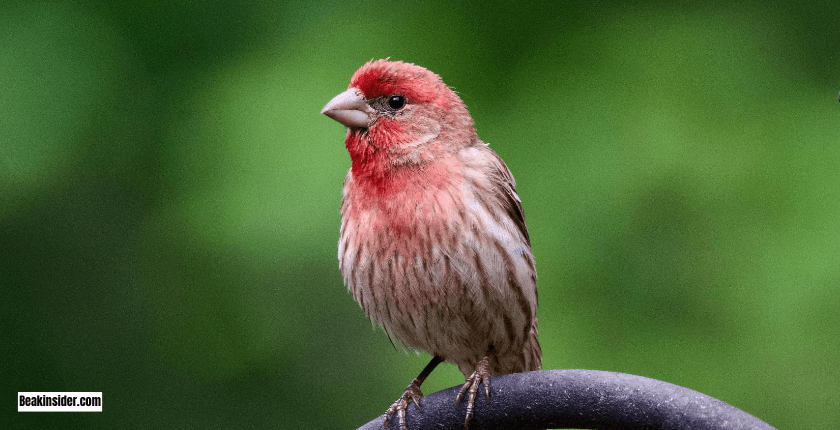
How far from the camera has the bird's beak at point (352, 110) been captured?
2.44 m

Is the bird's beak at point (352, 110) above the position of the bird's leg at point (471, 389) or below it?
above

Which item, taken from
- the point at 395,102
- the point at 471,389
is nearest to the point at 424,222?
the point at 395,102

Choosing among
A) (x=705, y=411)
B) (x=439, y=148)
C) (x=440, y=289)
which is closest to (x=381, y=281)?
(x=440, y=289)

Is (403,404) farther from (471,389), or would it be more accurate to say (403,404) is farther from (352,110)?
(352,110)

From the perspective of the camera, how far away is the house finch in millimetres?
2447

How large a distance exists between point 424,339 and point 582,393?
33.3 inches

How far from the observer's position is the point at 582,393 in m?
1.90

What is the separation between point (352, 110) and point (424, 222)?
34cm

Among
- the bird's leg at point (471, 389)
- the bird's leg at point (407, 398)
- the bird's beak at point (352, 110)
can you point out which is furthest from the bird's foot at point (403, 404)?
the bird's beak at point (352, 110)

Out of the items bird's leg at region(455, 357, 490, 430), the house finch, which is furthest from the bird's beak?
bird's leg at region(455, 357, 490, 430)

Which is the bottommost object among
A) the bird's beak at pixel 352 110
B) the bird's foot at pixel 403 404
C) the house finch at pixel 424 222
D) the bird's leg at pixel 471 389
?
the bird's foot at pixel 403 404

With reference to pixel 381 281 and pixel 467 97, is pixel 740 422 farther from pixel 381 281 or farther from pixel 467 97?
pixel 467 97

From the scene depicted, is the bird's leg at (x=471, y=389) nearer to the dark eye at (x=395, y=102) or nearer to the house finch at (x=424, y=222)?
the house finch at (x=424, y=222)

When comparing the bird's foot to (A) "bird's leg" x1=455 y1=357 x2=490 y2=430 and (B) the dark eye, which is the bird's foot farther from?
(B) the dark eye
